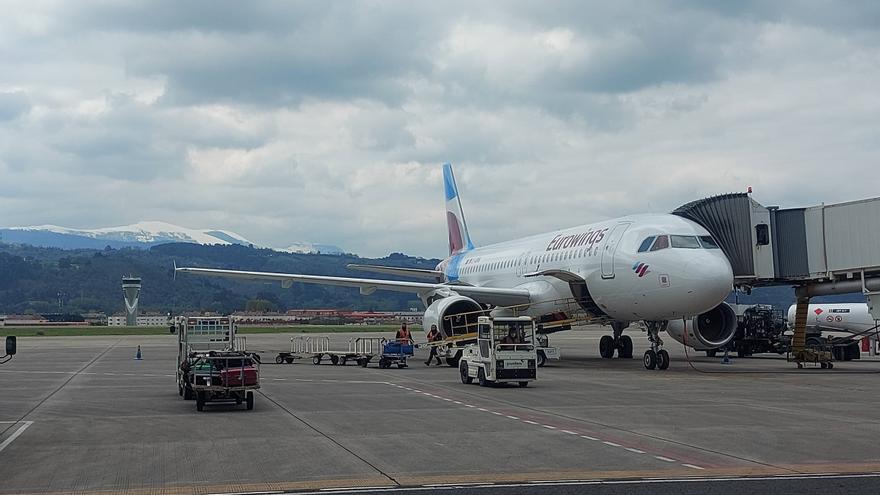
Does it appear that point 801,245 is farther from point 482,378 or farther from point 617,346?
point 482,378

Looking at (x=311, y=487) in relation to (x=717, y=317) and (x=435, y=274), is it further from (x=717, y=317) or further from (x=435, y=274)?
(x=435, y=274)

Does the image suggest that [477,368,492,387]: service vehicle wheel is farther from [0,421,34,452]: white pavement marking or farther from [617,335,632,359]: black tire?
[617,335,632,359]: black tire

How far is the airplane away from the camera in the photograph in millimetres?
27781

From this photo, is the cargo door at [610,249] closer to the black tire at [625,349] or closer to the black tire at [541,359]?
the black tire at [541,359]

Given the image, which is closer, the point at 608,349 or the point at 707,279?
the point at 707,279

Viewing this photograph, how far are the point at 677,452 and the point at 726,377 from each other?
16.3 metres

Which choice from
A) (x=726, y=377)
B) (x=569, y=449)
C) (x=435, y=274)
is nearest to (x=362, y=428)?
(x=569, y=449)

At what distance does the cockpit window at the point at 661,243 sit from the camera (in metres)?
28.3

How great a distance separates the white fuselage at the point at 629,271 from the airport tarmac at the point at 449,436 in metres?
2.41

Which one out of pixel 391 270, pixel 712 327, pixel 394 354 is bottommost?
pixel 394 354

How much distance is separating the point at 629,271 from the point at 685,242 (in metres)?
1.93

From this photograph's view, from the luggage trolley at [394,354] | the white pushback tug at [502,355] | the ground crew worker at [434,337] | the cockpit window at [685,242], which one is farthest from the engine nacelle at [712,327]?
the luggage trolley at [394,354]

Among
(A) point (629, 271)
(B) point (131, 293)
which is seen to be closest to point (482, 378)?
(A) point (629, 271)

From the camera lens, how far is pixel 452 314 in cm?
3481
